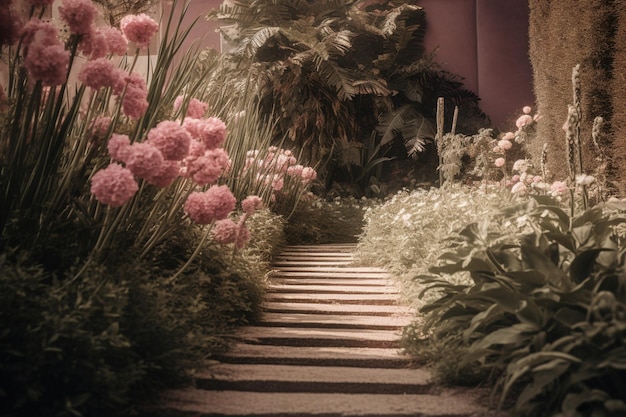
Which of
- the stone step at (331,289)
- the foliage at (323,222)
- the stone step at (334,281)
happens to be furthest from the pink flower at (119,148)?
the foliage at (323,222)

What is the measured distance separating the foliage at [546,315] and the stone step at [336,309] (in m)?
0.72

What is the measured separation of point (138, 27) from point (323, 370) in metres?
1.66

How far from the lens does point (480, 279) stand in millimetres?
2777

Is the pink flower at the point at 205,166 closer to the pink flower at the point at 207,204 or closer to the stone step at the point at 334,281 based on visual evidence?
the pink flower at the point at 207,204

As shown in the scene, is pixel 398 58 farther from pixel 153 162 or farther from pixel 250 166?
pixel 153 162

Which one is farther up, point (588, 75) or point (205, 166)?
point (588, 75)

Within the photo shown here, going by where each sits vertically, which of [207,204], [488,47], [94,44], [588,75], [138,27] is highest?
[488,47]

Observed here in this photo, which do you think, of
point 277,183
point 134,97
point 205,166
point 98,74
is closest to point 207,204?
point 205,166

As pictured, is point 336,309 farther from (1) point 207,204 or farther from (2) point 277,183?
(2) point 277,183

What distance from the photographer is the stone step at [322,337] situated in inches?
124

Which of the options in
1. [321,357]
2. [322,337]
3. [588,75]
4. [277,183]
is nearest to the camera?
[321,357]

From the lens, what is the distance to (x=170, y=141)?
247 cm

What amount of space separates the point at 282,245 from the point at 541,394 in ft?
13.9

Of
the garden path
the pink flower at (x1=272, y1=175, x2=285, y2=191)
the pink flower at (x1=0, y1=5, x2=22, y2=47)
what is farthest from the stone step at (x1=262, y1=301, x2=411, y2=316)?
the pink flower at (x1=0, y1=5, x2=22, y2=47)
